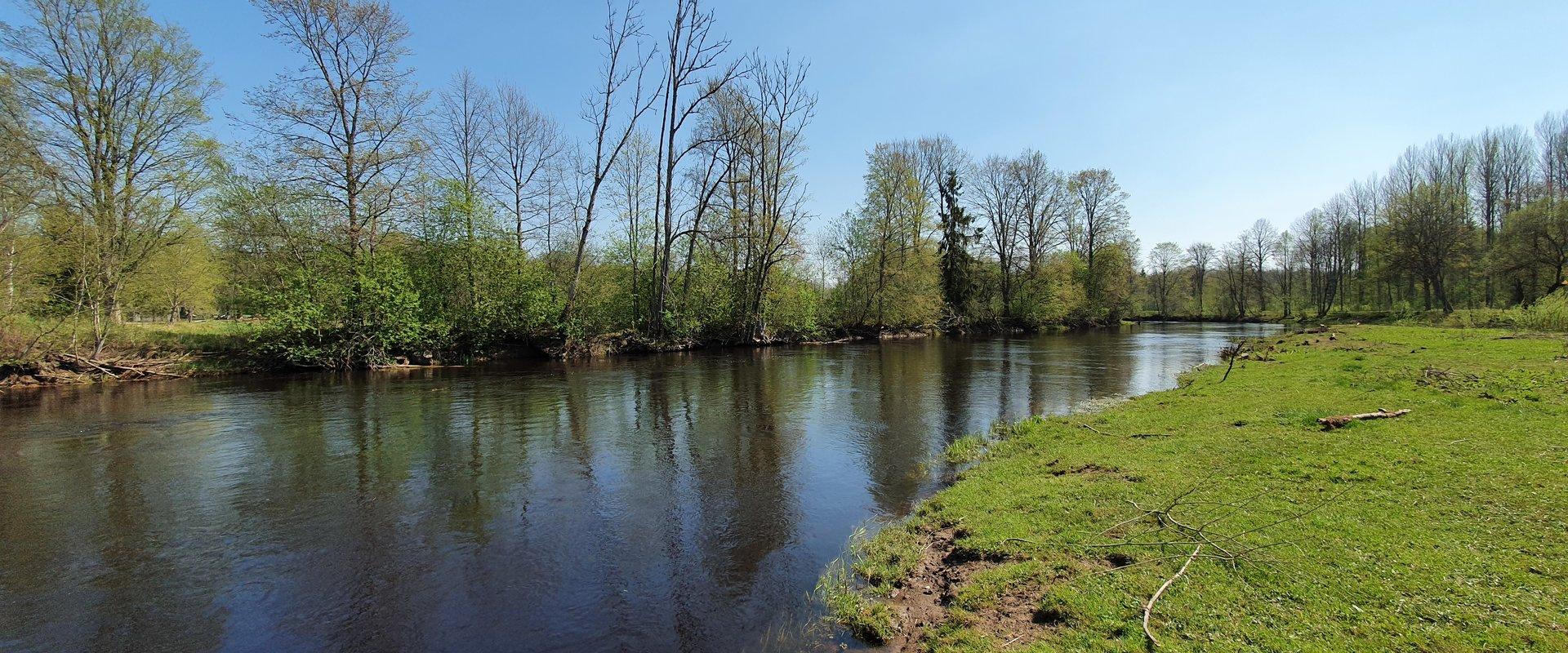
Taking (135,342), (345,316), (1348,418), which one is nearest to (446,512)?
(1348,418)

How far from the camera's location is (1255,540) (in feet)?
15.2

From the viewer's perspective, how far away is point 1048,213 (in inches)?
2228

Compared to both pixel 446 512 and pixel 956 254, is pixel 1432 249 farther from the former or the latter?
pixel 446 512

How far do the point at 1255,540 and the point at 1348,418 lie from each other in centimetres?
548

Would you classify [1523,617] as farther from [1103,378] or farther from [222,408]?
[222,408]

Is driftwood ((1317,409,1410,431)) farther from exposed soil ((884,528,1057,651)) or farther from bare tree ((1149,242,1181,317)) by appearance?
bare tree ((1149,242,1181,317))

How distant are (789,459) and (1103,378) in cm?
1394

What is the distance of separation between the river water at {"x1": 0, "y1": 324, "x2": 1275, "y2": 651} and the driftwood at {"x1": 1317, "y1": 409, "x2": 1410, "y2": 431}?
17.1ft

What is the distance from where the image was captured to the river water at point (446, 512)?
486cm

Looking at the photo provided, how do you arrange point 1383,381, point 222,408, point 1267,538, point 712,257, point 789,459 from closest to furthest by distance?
point 1267,538
point 789,459
point 1383,381
point 222,408
point 712,257

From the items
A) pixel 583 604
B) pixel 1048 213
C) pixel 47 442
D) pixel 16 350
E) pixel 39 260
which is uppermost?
pixel 1048 213

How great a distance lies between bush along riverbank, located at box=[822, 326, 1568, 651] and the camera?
11.5 feet

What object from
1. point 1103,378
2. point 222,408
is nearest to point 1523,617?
point 1103,378

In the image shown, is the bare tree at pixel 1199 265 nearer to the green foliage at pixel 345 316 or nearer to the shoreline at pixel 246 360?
the shoreline at pixel 246 360
